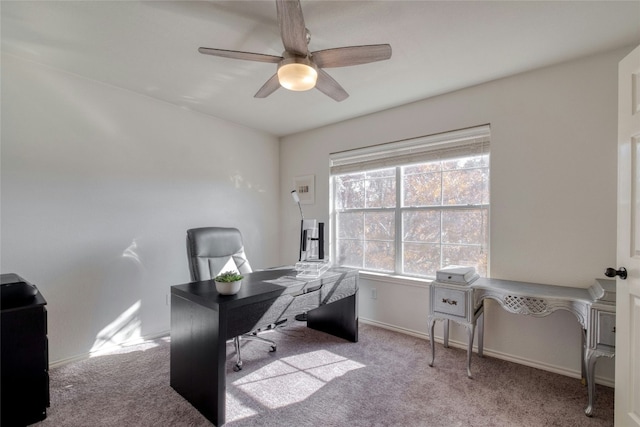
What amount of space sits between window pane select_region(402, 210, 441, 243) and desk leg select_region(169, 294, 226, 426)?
6.81 feet

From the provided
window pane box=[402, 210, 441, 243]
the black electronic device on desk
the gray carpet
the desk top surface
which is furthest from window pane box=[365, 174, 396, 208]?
Answer: the black electronic device on desk

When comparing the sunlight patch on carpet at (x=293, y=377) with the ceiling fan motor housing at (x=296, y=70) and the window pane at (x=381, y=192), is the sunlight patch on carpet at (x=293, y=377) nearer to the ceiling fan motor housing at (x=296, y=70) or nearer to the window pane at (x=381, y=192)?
the window pane at (x=381, y=192)

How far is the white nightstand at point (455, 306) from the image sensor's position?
2.13 meters

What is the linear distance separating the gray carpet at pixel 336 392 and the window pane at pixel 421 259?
733mm

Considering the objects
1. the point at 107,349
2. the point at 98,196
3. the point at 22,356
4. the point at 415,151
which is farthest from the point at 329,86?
the point at 107,349

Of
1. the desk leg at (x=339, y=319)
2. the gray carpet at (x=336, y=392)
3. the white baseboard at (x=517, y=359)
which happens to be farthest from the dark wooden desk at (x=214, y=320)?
the white baseboard at (x=517, y=359)

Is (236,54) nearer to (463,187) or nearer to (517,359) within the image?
(463,187)

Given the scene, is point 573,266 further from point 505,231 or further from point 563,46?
point 563,46

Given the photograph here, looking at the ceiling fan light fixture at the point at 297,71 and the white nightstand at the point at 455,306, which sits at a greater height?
the ceiling fan light fixture at the point at 297,71

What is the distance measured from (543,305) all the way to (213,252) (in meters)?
2.49

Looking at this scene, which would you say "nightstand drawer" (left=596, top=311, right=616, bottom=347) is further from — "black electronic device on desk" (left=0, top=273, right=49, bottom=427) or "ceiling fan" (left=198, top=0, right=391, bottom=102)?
"black electronic device on desk" (left=0, top=273, right=49, bottom=427)

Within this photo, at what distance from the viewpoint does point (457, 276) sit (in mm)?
2223

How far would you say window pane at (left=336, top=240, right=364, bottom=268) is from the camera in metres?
3.35

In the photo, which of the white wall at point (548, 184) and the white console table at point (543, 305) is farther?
the white wall at point (548, 184)
